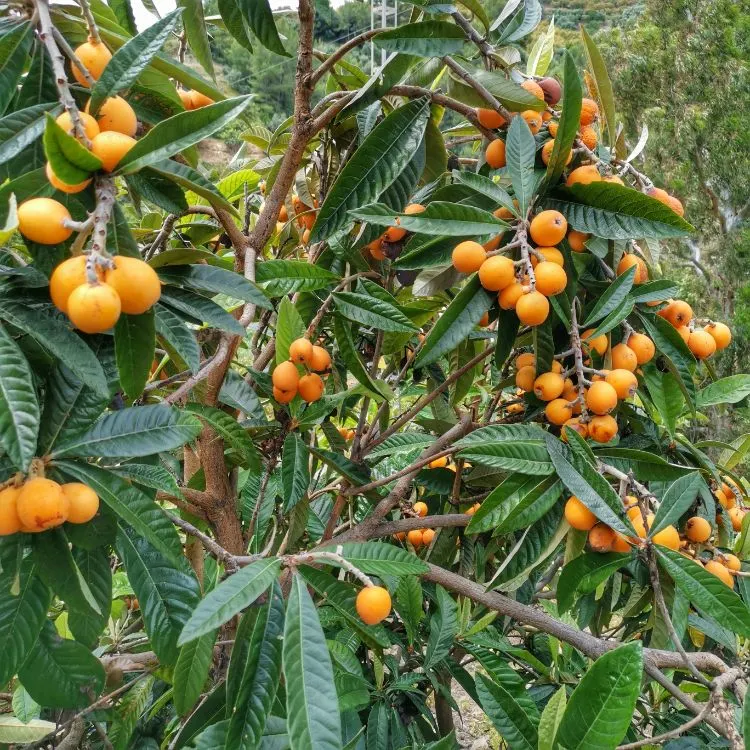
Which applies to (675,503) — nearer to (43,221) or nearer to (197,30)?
(43,221)

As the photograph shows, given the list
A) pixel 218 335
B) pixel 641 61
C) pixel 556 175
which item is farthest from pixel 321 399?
pixel 641 61

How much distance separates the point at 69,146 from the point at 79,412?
0.25 metres

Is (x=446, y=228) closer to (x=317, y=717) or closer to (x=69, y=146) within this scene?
(x=69, y=146)

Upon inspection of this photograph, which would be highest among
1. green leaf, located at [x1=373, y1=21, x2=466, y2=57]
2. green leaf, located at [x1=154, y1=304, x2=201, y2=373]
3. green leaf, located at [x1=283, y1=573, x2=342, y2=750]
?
green leaf, located at [x1=373, y1=21, x2=466, y2=57]

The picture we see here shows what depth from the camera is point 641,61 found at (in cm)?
844

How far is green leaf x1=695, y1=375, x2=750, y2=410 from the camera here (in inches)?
43.0

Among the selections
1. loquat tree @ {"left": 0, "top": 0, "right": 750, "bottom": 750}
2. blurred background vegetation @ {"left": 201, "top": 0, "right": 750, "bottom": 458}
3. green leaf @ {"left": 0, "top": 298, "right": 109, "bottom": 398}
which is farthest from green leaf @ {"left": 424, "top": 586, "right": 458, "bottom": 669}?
blurred background vegetation @ {"left": 201, "top": 0, "right": 750, "bottom": 458}

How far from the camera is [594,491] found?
700 mm

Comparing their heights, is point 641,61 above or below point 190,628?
below

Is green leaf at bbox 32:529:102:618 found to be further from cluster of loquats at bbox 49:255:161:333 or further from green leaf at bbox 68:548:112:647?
cluster of loquats at bbox 49:255:161:333

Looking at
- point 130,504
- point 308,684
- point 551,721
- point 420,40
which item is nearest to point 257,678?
point 308,684

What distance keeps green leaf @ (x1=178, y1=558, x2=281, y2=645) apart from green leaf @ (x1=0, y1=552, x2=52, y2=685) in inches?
6.5

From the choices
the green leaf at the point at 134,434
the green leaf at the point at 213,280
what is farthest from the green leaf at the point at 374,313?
the green leaf at the point at 134,434

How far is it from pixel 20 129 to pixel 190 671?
1.97 ft
